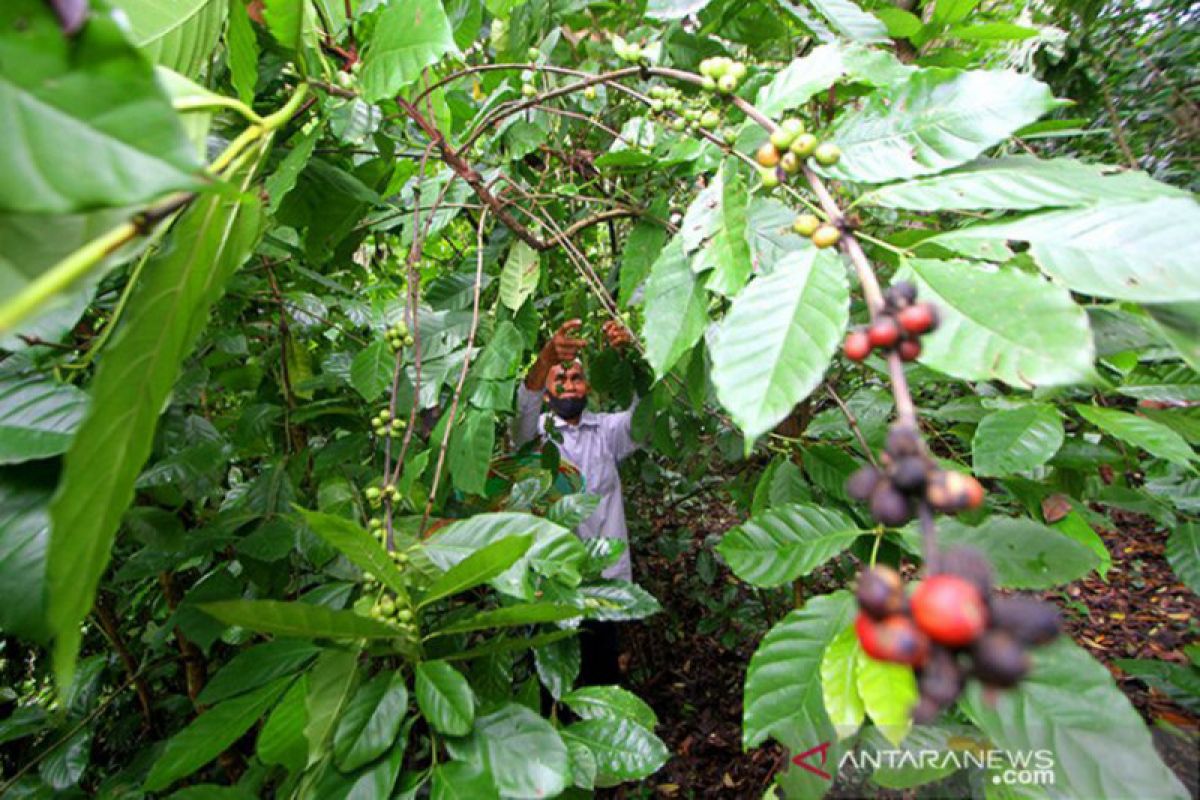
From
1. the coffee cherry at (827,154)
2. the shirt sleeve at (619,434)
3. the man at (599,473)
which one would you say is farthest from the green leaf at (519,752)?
the shirt sleeve at (619,434)

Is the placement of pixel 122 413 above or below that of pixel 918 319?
above

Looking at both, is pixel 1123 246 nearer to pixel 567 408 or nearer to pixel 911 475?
pixel 911 475

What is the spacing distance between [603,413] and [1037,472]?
2071 mm

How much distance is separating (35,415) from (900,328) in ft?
2.86

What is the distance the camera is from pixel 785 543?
3.03 ft

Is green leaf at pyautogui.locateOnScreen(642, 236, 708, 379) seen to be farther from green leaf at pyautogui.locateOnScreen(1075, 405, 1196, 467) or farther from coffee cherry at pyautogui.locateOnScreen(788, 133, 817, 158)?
green leaf at pyautogui.locateOnScreen(1075, 405, 1196, 467)

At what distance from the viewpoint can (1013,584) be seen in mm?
727

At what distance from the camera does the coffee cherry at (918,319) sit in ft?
1.38

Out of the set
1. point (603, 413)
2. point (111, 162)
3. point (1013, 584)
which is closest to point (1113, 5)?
point (603, 413)

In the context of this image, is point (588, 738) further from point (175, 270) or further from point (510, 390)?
point (175, 270)

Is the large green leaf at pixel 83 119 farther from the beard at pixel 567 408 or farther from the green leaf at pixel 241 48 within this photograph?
the beard at pixel 567 408

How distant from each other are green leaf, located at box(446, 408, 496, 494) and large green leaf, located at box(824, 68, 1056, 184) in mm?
838

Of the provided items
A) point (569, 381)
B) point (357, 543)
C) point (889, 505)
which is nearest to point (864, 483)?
point (889, 505)

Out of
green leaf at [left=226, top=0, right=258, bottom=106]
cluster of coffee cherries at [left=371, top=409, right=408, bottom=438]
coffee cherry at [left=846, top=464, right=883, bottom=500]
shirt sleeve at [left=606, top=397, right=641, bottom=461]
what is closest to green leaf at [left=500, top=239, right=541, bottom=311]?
cluster of coffee cherries at [left=371, top=409, right=408, bottom=438]
